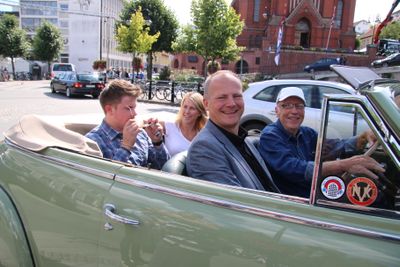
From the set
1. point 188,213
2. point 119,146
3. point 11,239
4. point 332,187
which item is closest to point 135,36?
point 119,146

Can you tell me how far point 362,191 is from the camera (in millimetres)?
1502

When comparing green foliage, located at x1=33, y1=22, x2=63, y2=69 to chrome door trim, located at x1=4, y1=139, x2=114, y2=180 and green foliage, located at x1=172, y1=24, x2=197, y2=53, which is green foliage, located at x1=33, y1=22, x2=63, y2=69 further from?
chrome door trim, located at x1=4, y1=139, x2=114, y2=180

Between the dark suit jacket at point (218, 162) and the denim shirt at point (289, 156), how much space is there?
0.42 metres

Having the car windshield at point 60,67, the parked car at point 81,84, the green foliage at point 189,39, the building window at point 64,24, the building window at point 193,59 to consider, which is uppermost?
the building window at point 64,24

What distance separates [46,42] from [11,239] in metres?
60.8

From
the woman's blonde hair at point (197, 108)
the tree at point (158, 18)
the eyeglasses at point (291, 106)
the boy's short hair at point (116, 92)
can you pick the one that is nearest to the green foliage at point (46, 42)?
the tree at point (158, 18)

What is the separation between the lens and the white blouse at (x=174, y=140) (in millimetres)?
3732

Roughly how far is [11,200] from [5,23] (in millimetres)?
57706

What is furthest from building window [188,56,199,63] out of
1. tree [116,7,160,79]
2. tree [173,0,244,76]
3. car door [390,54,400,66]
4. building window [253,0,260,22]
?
car door [390,54,400,66]

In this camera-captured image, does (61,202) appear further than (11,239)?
No

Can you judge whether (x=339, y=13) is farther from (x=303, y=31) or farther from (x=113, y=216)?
(x=113, y=216)

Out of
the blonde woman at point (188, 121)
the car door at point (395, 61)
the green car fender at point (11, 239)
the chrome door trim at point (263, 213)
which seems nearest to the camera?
the chrome door trim at point (263, 213)

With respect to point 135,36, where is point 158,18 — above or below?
above

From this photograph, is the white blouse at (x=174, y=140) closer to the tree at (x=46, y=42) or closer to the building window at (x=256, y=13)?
the building window at (x=256, y=13)
